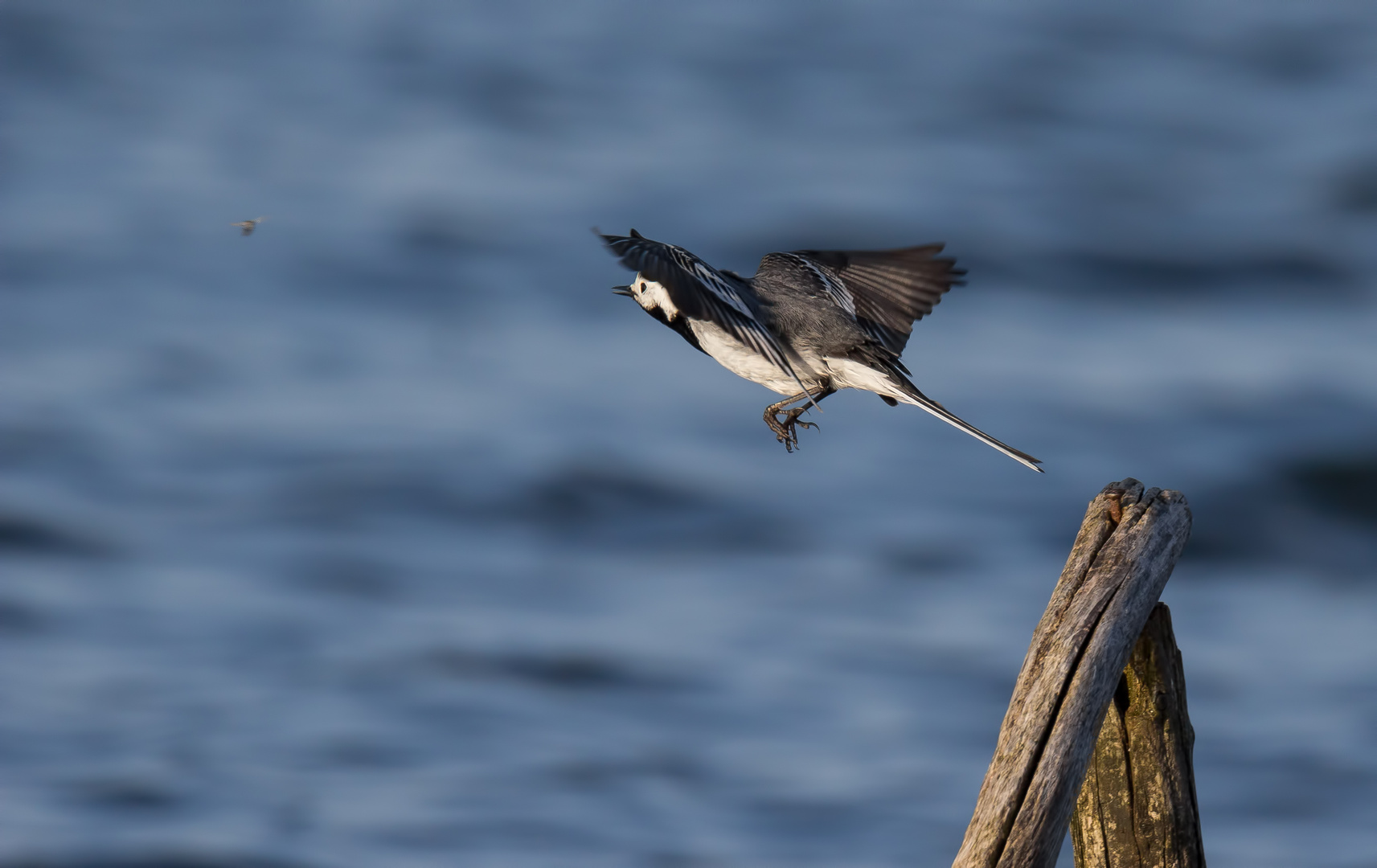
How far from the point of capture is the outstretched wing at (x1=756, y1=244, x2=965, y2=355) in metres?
7.43

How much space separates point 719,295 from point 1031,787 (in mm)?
2307

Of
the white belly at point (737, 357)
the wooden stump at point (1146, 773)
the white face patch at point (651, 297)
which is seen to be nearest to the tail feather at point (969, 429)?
the white belly at point (737, 357)

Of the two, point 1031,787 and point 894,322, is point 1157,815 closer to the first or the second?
point 1031,787

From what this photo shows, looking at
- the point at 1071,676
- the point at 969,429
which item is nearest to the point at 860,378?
the point at 969,429

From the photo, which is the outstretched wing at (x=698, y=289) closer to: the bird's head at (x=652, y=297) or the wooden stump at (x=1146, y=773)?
the bird's head at (x=652, y=297)

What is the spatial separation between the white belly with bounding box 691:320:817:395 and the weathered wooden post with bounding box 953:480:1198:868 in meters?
1.47

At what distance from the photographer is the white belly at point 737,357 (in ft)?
21.6

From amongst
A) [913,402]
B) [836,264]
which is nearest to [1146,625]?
[913,402]

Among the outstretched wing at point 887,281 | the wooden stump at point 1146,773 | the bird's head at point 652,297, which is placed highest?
the outstretched wing at point 887,281

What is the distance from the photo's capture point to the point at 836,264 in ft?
25.6

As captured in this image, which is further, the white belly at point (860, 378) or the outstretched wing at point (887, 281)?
the outstretched wing at point (887, 281)

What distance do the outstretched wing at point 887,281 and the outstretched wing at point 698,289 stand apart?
902 millimetres

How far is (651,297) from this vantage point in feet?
22.4

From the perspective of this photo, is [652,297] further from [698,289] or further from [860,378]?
[860,378]
